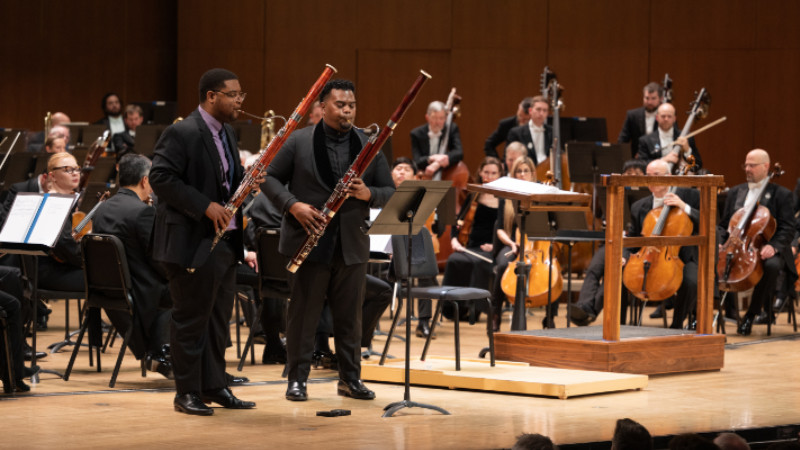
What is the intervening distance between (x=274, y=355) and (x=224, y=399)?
1.50 meters

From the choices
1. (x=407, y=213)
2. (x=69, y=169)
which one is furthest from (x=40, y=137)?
(x=407, y=213)

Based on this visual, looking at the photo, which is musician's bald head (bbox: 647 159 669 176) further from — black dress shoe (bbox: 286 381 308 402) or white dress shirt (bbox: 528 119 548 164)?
black dress shoe (bbox: 286 381 308 402)

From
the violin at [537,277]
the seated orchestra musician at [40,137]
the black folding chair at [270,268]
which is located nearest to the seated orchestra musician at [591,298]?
the violin at [537,277]

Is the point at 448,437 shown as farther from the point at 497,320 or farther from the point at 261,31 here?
the point at 261,31

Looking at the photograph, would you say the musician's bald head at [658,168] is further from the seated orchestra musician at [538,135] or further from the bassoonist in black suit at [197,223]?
the bassoonist in black suit at [197,223]

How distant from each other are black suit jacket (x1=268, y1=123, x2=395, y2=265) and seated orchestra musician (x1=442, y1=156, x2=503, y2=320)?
2.89m

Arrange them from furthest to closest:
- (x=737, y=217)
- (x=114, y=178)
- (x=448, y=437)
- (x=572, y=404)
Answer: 1. (x=114, y=178)
2. (x=737, y=217)
3. (x=572, y=404)
4. (x=448, y=437)

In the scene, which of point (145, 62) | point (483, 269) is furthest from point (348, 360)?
point (145, 62)

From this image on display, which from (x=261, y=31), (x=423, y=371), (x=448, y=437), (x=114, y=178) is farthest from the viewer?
(x=261, y=31)

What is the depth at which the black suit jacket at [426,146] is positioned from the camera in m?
9.02

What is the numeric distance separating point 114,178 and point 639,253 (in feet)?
14.0

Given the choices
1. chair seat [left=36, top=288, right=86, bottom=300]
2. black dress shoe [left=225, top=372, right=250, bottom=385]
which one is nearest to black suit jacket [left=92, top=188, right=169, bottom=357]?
black dress shoe [left=225, top=372, right=250, bottom=385]

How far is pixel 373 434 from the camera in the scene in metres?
3.66

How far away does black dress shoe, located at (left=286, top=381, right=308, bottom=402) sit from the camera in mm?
4359
